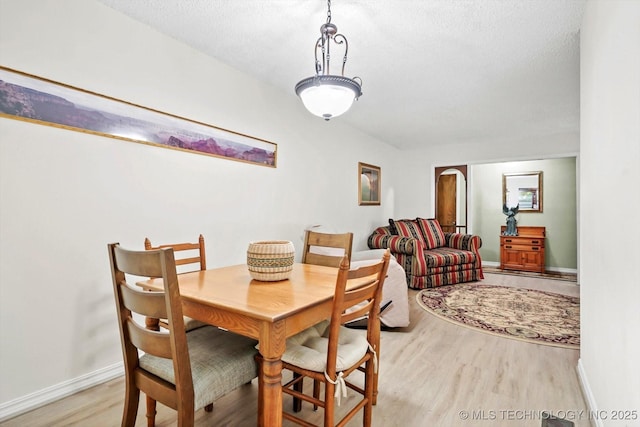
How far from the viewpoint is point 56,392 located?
1.80 meters

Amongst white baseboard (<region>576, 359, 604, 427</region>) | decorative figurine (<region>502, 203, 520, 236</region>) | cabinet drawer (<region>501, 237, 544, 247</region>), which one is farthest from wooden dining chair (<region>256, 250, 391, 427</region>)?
decorative figurine (<region>502, 203, 520, 236</region>)

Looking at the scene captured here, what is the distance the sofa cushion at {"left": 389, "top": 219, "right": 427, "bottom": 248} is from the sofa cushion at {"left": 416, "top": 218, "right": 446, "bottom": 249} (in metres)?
0.07

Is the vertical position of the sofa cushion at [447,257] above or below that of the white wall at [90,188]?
below

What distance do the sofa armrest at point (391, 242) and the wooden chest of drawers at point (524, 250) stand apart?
2.66 meters

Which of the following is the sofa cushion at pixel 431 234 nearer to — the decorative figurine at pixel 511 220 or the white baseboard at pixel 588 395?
the decorative figurine at pixel 511 220

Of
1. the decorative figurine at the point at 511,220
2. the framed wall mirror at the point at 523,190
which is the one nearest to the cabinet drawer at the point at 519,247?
the decorative figurine at the point at 511,220

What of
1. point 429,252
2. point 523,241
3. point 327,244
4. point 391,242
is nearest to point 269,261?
point 327,244

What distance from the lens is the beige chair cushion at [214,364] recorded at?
3.95ft

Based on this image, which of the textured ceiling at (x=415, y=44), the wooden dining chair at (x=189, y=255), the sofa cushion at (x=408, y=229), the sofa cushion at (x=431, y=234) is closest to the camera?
the wooden dining chair at (x=189, y=255)

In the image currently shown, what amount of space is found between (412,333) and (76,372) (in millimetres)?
2441

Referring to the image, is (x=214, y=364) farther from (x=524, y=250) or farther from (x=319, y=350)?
(x=524, y=250)

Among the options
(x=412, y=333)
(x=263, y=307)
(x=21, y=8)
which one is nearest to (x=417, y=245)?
(x=412, y=333)

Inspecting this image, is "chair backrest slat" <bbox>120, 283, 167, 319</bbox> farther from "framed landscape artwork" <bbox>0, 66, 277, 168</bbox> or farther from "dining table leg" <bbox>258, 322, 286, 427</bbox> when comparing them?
"framed landscape artwork" <bbox>0, 66, 277, 168</bbox>

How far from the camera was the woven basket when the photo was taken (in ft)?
5.18
